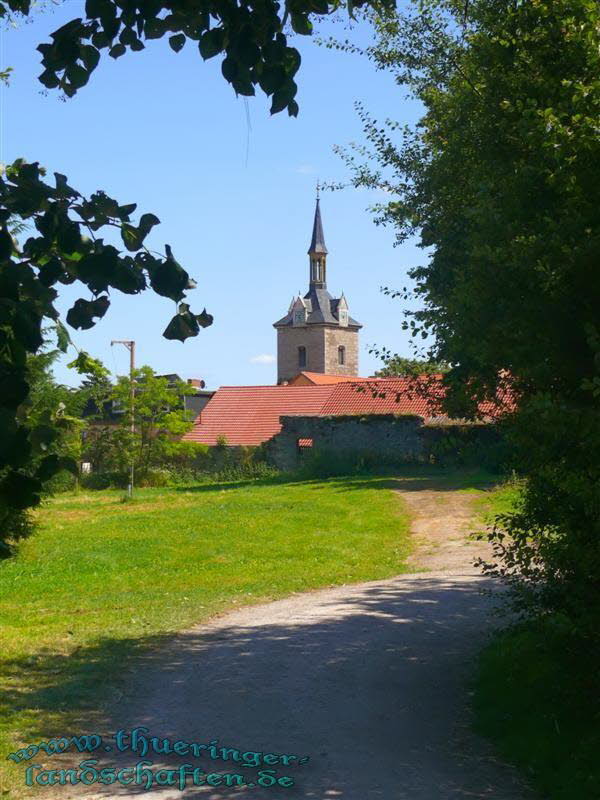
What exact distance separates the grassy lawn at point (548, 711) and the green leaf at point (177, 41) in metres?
3.92

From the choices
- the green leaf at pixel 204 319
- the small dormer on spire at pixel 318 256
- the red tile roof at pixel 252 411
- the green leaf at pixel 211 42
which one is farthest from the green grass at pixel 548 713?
the small dormer on spire at pixel 318 256

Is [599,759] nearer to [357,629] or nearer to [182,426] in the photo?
[357,629]

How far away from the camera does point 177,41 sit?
5.08 metres

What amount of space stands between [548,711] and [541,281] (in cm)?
305

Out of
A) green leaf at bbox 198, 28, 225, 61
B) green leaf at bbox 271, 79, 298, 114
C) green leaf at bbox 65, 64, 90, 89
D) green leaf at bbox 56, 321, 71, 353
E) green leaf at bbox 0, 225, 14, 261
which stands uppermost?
green leaf at bbox 198, 28, 225, 61

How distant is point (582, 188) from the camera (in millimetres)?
6711

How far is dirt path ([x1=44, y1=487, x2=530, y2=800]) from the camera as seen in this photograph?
21.0 ft

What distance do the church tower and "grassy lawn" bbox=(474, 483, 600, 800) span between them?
110716 millimetres

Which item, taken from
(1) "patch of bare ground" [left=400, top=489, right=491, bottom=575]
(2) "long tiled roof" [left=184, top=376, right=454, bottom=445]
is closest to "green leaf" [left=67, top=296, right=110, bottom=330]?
(1) "patch of bare ground" [left=400, top=489, right=491, bottom=575]

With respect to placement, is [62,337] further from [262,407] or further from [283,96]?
[262,407]

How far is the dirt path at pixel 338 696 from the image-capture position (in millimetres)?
6402

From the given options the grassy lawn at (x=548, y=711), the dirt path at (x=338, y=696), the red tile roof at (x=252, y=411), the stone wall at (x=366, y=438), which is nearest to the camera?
the grassy lawn at (x=548, y=711)

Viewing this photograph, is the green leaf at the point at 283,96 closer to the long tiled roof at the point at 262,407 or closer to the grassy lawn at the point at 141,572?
the grassy lawn at the point at 141,572

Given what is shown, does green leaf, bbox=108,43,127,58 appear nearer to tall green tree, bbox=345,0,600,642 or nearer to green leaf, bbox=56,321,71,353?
green leaf, bbox=56,321,71,353
